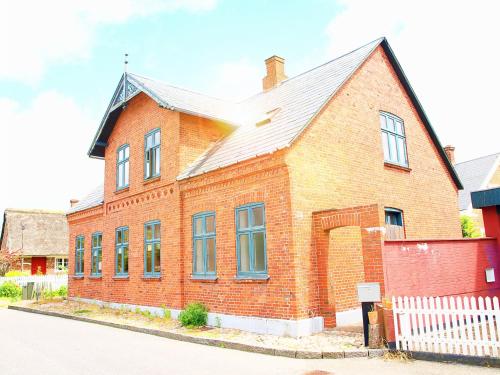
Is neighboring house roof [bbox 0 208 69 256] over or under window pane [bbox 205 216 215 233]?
over

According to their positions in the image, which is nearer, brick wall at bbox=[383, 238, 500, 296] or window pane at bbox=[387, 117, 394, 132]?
brick wall at bbox=[383, 238, 500, 296]

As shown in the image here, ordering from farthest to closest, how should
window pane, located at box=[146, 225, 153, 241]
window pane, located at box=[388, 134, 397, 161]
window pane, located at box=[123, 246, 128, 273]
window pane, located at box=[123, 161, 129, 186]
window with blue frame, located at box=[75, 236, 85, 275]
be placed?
window with blue frame, located at box=[75, 236, 85, 275], window pane, located at box=[123, 161, 129, 186], window pane, located at box=[123, 246, 128, 273], window pane, located at box=[146, 225, 153, 241], window pane, located at box=[388, 134, 397, 161]

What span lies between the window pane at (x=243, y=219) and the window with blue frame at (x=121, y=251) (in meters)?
6.74

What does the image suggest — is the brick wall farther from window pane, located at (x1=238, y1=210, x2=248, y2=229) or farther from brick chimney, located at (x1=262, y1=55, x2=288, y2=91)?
brick chimney, located at (x1=262, y1=55, x2=288, y2=91)

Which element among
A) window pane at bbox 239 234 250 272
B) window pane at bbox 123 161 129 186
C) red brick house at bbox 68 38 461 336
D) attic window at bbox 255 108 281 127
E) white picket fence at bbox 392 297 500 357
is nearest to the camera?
white picket fence at bbox 392 297 500 357

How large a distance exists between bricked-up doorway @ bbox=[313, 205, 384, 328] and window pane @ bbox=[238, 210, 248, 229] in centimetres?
189

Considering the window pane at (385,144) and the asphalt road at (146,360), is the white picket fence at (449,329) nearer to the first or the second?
the asphalt road at (146,360)

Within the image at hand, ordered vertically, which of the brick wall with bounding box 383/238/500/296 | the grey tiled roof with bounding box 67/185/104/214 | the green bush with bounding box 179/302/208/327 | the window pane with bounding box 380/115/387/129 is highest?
the window pane with bounding box 380/115/387/129

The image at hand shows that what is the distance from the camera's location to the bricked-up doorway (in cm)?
918

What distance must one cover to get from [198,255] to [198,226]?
0.88 metres

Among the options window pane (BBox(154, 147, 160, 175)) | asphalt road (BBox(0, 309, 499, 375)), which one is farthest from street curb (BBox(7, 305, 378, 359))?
window pane (BBox(154, 147, 160, 175))

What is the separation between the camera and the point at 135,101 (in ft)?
55.4

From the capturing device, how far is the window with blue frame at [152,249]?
47.6 feet

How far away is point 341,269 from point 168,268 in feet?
18.6
